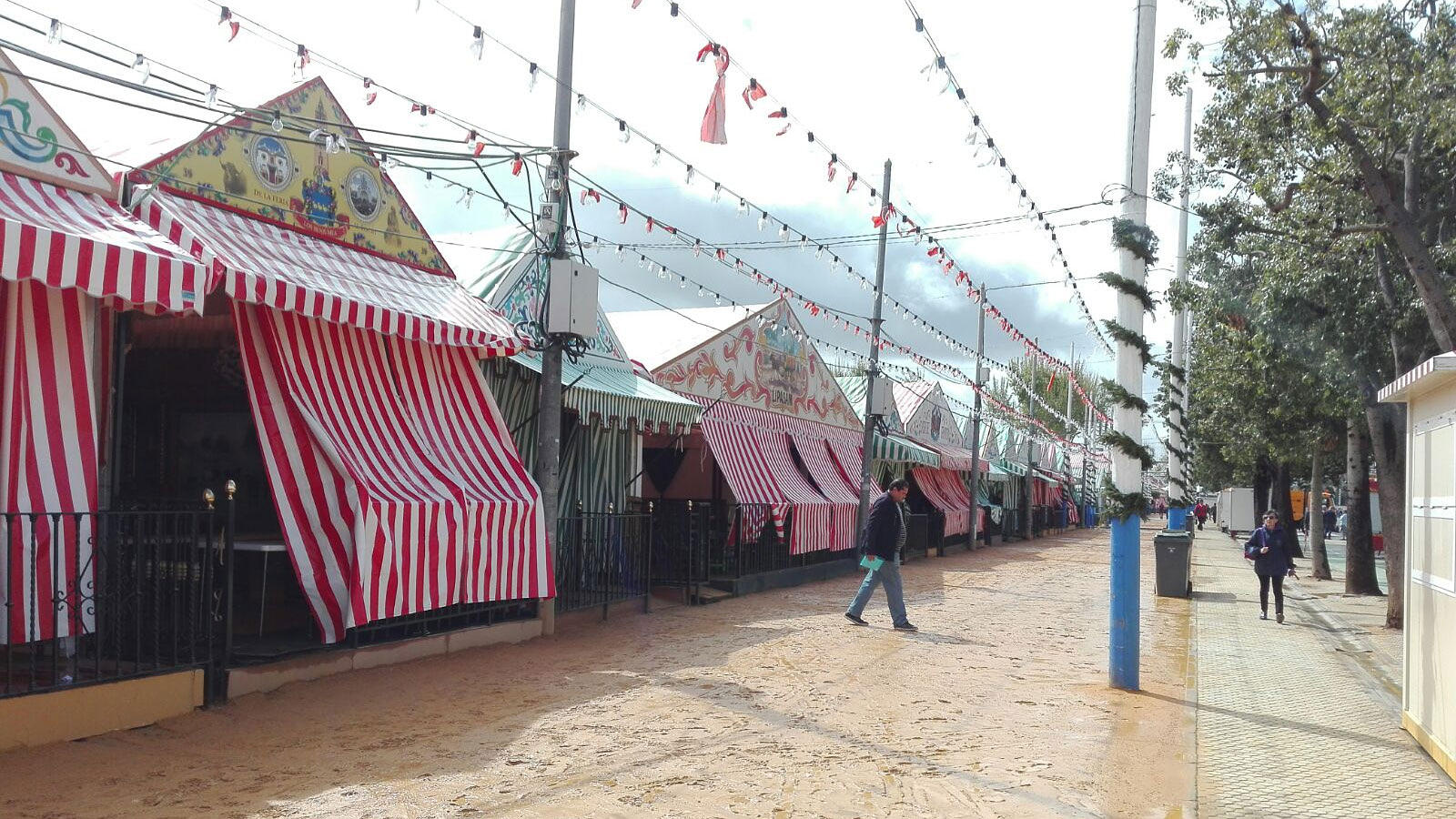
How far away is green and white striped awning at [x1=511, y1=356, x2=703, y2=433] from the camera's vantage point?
11969mm

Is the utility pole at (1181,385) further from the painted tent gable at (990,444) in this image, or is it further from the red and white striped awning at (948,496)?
the painted tent gable at (990,444)

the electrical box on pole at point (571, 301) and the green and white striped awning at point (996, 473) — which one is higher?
the electrical box on pole at point (571, 301)

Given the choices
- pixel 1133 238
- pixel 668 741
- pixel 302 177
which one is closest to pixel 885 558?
pixel 1133 238

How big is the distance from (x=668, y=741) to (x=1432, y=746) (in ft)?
15.7

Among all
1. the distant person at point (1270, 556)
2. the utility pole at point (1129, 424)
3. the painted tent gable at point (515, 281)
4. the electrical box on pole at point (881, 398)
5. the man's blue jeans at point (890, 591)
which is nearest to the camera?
the utility pole at point (1129, 424)

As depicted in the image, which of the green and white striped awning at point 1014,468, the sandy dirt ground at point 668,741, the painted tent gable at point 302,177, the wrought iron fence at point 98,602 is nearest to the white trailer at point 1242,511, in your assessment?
the green and white striped awning at point 1014,468

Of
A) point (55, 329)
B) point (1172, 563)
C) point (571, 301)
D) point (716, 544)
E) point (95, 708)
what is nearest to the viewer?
point (95, 708)

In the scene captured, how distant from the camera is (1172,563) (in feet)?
59.8

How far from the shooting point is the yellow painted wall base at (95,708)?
5816mm

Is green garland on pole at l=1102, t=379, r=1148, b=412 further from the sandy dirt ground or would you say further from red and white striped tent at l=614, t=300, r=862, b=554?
red and white striped tent at l=614, t=300, r=862, b=554

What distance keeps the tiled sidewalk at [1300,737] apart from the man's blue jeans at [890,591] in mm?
3108

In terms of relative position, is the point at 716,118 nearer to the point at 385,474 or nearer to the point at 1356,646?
the point at 385,474

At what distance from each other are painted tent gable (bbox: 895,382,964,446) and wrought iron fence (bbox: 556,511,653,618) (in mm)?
16171

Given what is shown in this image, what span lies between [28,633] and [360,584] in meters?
2.31
